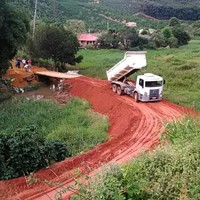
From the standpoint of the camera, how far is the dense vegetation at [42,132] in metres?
13.7

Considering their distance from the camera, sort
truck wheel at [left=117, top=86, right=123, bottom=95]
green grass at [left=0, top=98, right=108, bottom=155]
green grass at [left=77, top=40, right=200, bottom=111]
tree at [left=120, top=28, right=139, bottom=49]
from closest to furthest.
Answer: green grass at [left=0, top=98, right=108, bottom=155]
green grass at [left=77, top=40, right=200, bottom=111]
truck wheel at [left=117, top=86, right=123, bottom=95]
tree at [left=120, top=28, right=139, bottom=49]

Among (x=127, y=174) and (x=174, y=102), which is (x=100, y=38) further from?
(x=127, y=174)

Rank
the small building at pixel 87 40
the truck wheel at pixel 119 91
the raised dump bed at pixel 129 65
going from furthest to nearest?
1. the small building at pixel 87 40
2. the truck wheel at pixel 119 91
3. the raised dump bed at pixel 129 65

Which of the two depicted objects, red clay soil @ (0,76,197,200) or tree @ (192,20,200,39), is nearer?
red clay soil @ (0,76,197,200)

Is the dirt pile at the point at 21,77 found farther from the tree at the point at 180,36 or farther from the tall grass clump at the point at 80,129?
the tree at the point at 180,36

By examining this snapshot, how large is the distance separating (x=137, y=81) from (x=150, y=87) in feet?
3.53

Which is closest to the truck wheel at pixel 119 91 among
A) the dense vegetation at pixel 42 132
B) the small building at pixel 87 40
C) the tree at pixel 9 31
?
the dense vegetation at pixel 42 132

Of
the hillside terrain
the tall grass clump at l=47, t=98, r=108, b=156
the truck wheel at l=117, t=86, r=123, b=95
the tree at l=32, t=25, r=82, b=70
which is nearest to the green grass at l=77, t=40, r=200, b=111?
the tree at l=32, t=25, r=82, b=70

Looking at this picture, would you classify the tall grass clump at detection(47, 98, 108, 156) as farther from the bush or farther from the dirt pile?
the dirt pile

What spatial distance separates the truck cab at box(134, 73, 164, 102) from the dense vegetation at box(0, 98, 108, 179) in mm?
3224

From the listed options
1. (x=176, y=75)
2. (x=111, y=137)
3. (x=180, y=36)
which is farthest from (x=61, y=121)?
(x=180, y=36)

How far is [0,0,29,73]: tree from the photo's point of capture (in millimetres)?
29734

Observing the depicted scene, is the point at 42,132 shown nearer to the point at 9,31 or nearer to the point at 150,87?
the point at 150,87

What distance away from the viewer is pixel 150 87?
2406 centimetres
